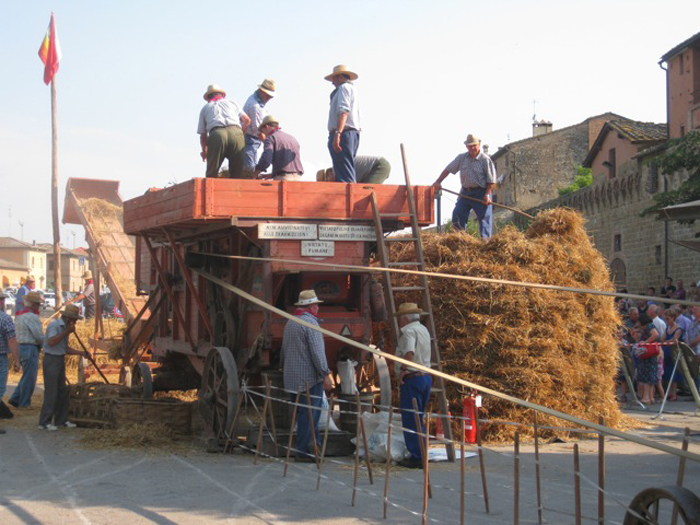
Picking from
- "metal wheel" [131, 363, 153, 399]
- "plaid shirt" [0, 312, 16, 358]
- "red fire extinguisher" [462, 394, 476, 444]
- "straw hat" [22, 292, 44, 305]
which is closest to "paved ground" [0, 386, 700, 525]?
"red fire extinguisher" [462, 394, 476, 444]

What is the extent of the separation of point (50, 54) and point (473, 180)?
12.7m

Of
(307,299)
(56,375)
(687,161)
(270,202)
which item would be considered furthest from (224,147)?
(687,161)

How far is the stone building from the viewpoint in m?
62.7

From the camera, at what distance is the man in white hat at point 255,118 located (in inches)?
469

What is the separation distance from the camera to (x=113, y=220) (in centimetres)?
1942

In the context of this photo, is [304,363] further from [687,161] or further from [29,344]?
[687,161]

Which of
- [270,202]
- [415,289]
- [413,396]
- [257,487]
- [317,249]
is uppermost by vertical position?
[270,202]

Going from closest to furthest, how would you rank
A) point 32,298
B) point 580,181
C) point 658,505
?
point 658,505 → point 32,298 → point 580,181

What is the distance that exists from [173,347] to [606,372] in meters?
5.72

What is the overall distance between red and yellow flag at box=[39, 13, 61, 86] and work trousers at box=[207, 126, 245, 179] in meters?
11.8

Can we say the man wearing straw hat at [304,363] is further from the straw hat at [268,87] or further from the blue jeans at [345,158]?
the straw hat at [268,87]

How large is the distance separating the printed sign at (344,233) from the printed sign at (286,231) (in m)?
0.11

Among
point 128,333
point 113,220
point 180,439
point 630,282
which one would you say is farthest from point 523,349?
point 630,282

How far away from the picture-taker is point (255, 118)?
40.3ft
